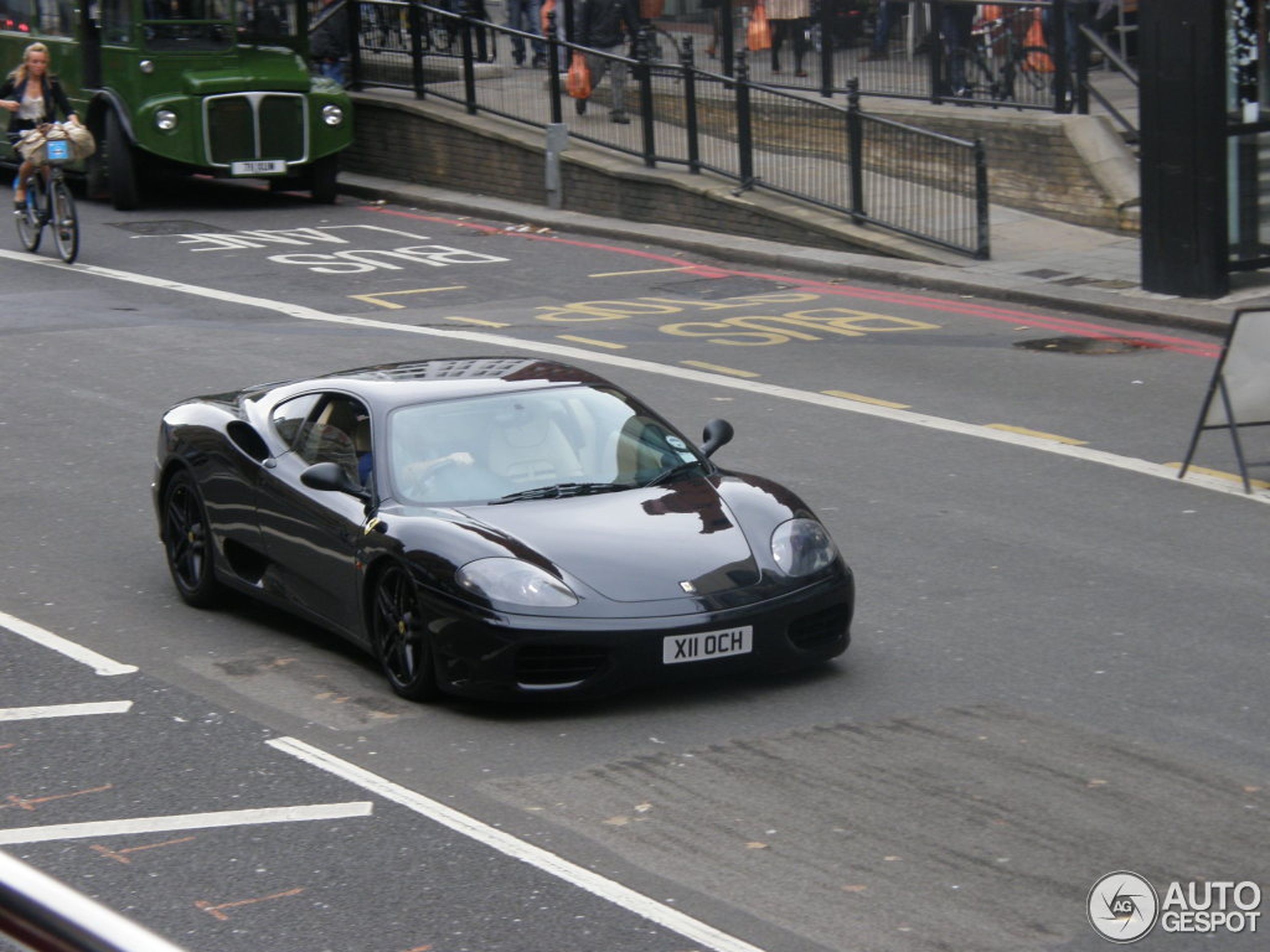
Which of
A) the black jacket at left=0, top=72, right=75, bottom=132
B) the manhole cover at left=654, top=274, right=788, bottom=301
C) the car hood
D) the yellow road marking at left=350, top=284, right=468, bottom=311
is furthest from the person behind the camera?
the black jacket at left=0, top=72, right=75, bottom=132

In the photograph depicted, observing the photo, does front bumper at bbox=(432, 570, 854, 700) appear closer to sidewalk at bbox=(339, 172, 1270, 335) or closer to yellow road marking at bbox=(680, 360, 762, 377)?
yellow road marking at bbox=(680, 360, 762, 377)

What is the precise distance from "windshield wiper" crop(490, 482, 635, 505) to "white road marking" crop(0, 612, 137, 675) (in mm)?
1808

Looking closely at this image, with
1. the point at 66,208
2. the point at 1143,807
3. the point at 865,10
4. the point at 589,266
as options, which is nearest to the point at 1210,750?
the point at 1143,807

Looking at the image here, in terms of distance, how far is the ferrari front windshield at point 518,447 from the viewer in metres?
8.22

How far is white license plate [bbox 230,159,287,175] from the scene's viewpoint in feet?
78.8

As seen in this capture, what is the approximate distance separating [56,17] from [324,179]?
3.99 m

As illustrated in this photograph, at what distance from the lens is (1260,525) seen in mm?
10508

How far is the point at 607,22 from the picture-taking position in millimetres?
25516

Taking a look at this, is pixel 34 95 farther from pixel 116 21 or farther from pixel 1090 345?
pixel 1090 345

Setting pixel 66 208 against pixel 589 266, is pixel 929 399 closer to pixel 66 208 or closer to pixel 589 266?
pixel 589 266

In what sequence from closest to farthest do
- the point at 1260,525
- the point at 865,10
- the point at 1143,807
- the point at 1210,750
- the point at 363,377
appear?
the point at 1143,807
the point at 1210,750
the point at 363,377
the point at 1260,525
the point at 865,10

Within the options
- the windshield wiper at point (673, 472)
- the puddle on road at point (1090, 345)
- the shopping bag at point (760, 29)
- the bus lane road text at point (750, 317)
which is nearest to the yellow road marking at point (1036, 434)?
the puddle on road at point (1090, 345)

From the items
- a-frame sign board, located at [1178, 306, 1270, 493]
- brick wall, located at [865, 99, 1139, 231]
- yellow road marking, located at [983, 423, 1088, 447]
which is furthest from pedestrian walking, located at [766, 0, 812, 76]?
a-frame sign board, located at [1178, 306, 1270, 493]

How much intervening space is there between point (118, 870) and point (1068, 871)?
2.92m
